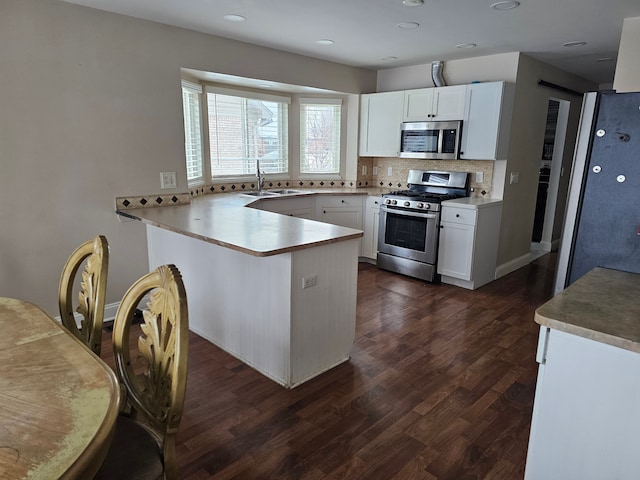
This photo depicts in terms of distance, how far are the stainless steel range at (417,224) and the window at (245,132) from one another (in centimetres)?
154

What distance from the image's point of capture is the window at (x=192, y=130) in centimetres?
405

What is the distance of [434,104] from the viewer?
4.54 metres

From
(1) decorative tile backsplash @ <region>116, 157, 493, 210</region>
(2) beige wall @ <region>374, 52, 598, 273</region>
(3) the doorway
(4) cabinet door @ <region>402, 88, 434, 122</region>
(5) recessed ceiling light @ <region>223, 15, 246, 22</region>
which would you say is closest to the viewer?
(5) recessed ceiling light @ <region>223, 15, 246, 22</region>

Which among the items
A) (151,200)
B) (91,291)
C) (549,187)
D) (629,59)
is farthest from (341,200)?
(91,291)

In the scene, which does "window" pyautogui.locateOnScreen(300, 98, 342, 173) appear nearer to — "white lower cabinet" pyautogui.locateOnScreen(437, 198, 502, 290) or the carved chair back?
"white lower cabinet" pyautogui.locateOnScreen(437, 198, 502, 290)

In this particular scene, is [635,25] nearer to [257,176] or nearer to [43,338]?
[257,176]

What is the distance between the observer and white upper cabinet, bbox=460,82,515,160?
407 centimetres

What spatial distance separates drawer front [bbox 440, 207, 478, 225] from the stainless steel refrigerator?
197 cm

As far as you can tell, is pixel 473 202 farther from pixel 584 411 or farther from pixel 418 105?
pixel 584 411

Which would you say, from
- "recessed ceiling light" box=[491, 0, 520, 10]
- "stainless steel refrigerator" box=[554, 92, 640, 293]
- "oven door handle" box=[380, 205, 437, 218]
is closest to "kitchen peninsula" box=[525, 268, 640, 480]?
"stainless steel refrigerator" box=[554, 92, 640, 293]

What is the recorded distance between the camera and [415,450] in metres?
1.98

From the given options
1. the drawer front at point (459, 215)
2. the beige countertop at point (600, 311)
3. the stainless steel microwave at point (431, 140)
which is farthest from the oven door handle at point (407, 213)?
the beige countertop at point (600, 311)

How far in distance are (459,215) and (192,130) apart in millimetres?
2849

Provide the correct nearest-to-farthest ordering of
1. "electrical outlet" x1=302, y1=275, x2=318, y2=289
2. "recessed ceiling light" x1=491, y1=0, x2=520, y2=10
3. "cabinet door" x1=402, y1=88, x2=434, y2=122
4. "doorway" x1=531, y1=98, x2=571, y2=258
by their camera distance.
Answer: "electrical outlet" x1=302, y1=275, x2=318, y2=289, "recessed ceiling light" x1=491, y1=0, x2=520, y2=10, "cabinet door" x1=402, y1=88, x2=434, y2=122, "doorway" x1=531, y1=98, x2=571, y2=258
